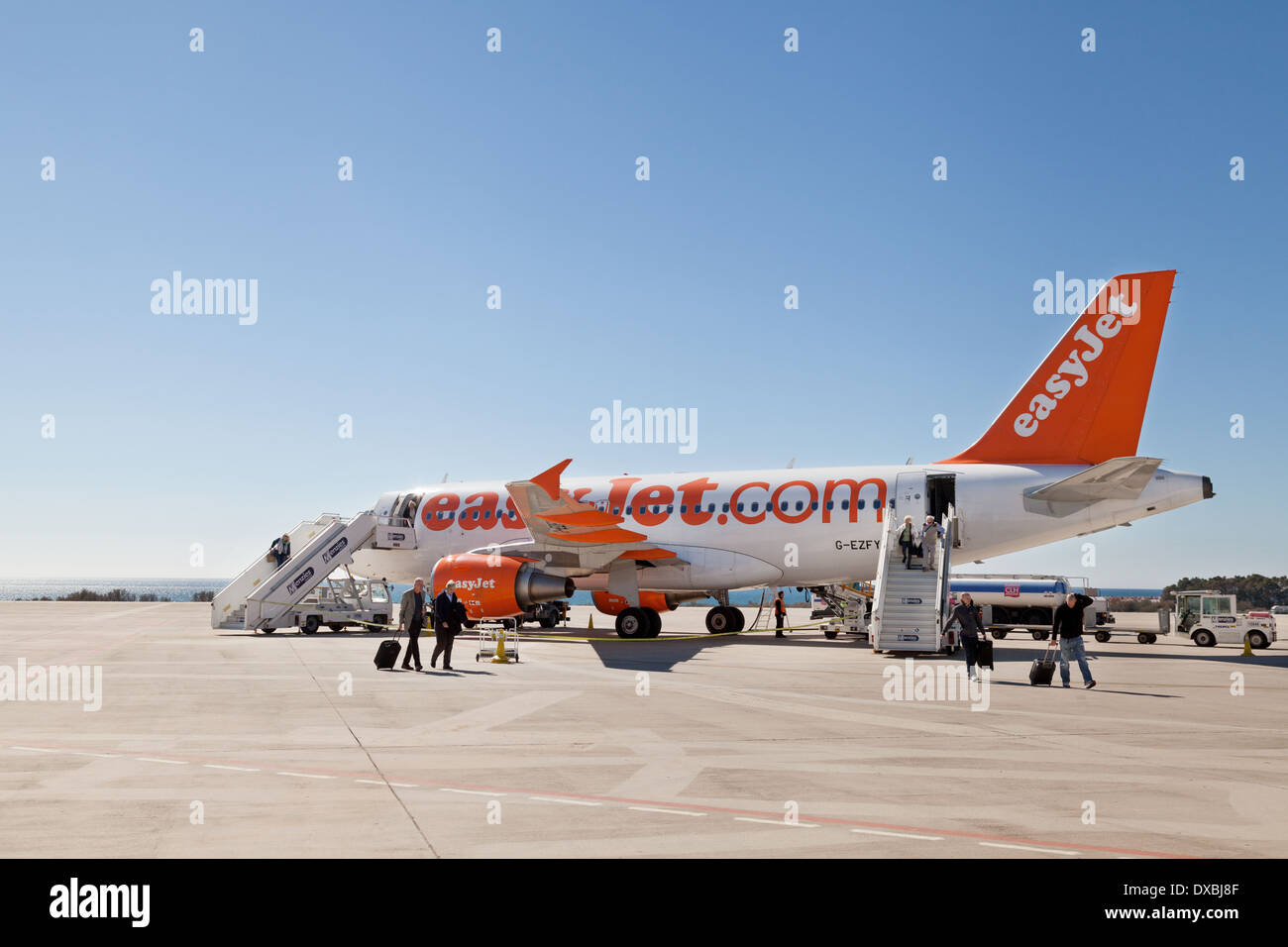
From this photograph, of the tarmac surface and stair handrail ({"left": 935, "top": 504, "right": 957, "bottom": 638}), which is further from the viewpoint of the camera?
stair handrail ({"left": 935, "top": 504, "right": 957, "bottom": 638})

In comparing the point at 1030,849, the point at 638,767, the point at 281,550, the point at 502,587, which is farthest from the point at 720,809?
the point at 281,550

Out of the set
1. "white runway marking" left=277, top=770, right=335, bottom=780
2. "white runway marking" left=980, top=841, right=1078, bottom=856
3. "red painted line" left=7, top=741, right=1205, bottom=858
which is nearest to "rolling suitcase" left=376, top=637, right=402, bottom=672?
"red painted line" left=7, top=741, right=1205, bottom=858

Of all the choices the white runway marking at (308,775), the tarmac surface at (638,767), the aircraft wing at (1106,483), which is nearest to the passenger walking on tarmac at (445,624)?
the tarmac surface at (638,767)

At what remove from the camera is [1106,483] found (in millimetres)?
23531

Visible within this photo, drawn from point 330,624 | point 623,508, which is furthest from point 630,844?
point 330,624

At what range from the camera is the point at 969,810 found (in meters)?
6.93

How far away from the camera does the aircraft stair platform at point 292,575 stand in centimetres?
3100

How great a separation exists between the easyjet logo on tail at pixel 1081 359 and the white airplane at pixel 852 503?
0.11ft

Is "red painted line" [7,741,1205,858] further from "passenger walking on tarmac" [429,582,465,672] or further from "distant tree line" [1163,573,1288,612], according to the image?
"distant tree line" [1163,573,1288,612]

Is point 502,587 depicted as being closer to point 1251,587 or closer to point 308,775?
point 308,775

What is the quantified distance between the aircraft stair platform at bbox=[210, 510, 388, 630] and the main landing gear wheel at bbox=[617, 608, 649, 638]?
8.94 m

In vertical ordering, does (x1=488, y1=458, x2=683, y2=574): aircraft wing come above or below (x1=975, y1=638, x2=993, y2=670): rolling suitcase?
above

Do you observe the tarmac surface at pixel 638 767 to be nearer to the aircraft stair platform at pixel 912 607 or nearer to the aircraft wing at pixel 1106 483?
the aircraft stair platform at pixel 912 607

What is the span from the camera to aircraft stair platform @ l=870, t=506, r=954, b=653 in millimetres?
21844
